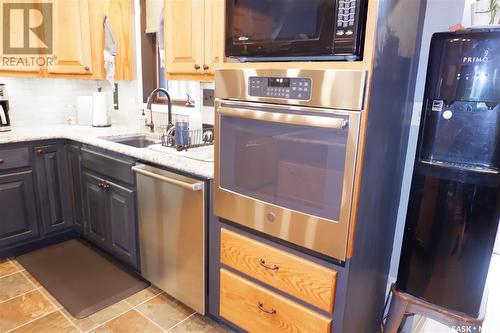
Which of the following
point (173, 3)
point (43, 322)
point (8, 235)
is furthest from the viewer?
point (8, 235)

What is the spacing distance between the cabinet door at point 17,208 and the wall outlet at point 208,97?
1.36 meters

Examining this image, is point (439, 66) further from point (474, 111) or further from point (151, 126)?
point (151, 126)

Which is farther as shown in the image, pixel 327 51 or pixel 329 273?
pixel 329 273

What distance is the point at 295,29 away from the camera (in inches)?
48.4

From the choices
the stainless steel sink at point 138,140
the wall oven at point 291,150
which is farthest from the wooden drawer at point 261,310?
the stainless steel sink at point 138,140

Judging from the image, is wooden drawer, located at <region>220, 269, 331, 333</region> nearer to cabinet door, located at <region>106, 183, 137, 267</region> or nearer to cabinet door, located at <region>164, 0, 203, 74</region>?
cabinet door, located at <region>106, 183, 137, 267</region>

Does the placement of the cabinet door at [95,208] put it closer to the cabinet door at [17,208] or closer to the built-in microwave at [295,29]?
the cabinet door at [17,208]

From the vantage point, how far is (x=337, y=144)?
46.1 inches

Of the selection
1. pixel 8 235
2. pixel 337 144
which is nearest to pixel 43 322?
pixel 8 235

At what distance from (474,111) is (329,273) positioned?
81 centimetres

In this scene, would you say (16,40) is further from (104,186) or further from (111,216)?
(111,216)

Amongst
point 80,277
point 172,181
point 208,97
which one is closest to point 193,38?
point 208,97

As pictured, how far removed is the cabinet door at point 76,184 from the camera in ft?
8.43

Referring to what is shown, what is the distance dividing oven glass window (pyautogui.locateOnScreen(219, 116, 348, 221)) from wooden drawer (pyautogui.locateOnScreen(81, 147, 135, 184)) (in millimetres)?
791
